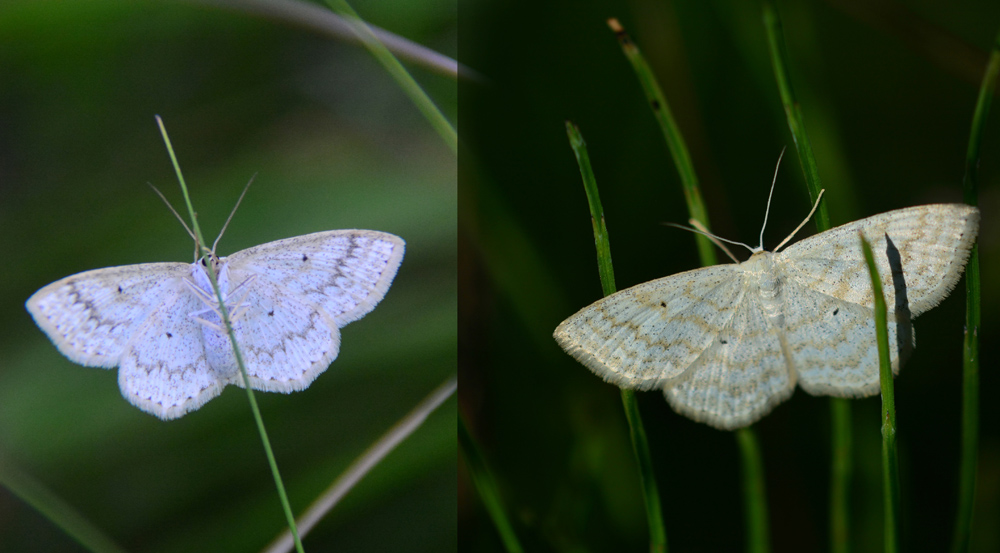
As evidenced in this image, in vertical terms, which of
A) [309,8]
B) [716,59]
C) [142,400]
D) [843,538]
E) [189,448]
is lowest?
[843,538]

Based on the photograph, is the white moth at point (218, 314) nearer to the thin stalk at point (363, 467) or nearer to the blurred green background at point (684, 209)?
the thin stalk at point (363, 467)

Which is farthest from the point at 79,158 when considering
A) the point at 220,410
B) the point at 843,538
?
the point at 843,538

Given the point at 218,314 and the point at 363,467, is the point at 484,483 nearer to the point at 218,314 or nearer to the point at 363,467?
the point at 363,467

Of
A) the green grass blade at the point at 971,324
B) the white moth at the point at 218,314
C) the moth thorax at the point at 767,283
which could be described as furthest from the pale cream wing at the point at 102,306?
the green grass blade at the point at 971,324

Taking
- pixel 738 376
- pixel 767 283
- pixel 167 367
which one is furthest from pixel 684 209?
pixel 167 367

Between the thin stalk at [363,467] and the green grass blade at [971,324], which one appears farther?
the thin stalk at [363,467]

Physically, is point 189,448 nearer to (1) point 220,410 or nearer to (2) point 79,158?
(1) point 220,410

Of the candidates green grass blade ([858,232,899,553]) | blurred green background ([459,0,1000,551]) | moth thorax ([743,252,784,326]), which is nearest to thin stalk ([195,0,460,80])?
blurred green background ([459,0,1000,551])
